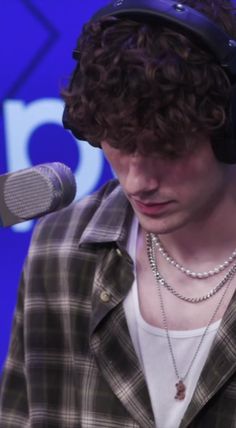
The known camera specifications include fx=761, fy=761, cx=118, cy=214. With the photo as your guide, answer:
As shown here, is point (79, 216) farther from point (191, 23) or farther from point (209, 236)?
Result: point (191, 23)

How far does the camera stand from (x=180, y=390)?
91 centimetres

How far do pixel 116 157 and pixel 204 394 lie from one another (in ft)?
0.96

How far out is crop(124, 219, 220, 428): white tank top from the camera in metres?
0.91

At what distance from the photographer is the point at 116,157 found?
2.72 feet

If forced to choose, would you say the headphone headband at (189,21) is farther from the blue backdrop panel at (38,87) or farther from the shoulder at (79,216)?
the blue backdrop panel at (38,87)

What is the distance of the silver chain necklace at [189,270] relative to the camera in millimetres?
938

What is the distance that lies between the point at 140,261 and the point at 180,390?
0.58 feet

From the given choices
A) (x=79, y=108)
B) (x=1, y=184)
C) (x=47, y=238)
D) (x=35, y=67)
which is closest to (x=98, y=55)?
(x=79, y=108)

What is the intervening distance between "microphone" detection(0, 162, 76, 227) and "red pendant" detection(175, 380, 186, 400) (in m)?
0.31

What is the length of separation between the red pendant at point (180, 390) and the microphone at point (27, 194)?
0.31m

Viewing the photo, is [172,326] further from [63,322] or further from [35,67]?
[35,67]

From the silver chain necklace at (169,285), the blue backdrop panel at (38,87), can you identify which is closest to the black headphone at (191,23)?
the silver chain necklace at (169,285)

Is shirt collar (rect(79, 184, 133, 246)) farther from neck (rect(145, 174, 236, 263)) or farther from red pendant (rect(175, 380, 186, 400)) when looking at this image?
red pendant (rect(175, 380, 186, 400))

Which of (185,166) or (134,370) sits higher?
(185,166)
